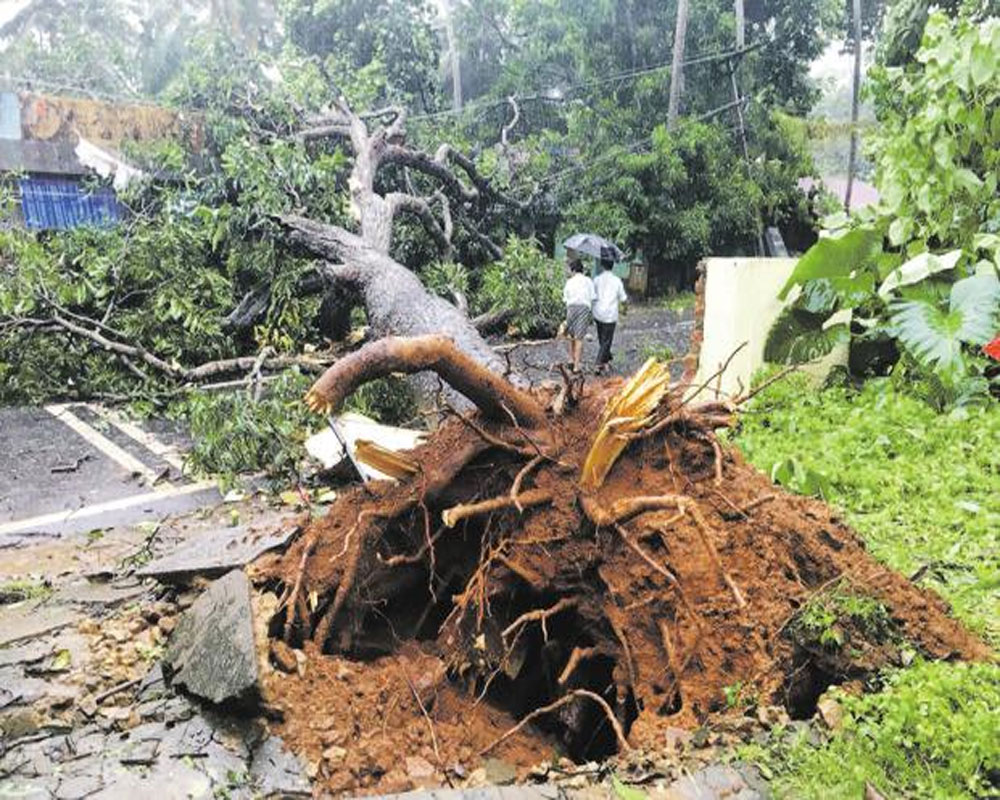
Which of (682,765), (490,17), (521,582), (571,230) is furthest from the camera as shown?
(490,17)

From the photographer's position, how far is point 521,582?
3.37m

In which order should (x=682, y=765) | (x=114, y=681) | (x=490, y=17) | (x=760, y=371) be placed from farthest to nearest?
1. (x=490, y=17)
2. (x=760, y=371)
3. (x=114, y=681)
4. (x=682, y=765)

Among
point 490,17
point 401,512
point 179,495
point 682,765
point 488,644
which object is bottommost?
point 179,495

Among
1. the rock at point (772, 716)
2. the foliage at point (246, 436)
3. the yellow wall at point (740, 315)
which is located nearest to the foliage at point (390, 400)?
the foliage at point (246, 436)

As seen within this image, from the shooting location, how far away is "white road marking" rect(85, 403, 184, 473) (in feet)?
23.5

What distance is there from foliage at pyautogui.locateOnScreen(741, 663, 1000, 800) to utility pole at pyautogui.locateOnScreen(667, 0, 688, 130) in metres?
15.7

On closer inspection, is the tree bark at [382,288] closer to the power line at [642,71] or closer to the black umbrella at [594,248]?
the black umbrella at [594,248]

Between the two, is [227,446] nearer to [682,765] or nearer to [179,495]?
[179,495]

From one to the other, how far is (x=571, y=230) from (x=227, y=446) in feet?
35.8

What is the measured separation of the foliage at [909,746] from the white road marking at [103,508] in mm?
5271

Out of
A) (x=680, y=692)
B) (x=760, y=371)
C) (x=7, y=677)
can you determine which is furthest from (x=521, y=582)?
(x=760, y=371)

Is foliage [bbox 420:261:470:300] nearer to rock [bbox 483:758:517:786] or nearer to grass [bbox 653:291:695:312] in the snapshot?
grass [bbox 653:291:695:312]

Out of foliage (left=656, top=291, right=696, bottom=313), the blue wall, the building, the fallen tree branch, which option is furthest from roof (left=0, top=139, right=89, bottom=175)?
the fallen tree branch

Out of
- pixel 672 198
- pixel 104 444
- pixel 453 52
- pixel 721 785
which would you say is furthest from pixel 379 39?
pixel 721 785
